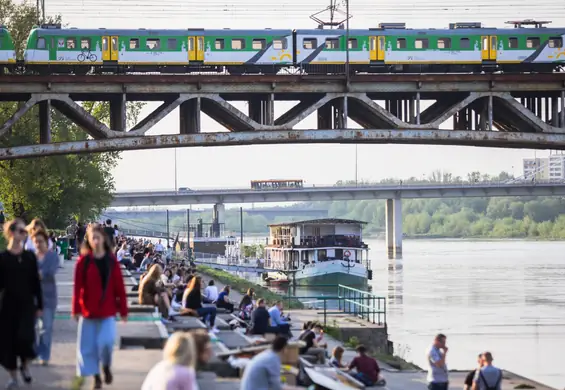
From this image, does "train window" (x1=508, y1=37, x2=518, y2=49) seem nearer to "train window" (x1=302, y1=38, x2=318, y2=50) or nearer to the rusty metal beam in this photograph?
"train window" (x1=302, y1=38, x2=318, y2=50)

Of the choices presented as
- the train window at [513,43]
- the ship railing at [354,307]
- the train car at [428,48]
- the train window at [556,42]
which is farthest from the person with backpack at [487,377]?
the train window at [556,42]

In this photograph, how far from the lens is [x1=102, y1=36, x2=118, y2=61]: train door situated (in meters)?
51.9

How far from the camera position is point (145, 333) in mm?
17484

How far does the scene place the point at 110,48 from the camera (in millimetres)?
52188

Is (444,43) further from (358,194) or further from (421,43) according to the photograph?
(358,194)

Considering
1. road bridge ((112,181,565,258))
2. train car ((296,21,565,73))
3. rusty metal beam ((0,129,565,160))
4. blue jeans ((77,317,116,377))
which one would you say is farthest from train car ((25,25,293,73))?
road bridge ((112,181,565,258))

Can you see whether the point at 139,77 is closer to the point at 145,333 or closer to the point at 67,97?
the point at 67,97

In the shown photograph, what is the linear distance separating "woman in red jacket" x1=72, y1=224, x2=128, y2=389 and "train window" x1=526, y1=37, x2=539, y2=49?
43.8 meters

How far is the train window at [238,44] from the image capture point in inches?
2043

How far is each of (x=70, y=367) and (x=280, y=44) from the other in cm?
3929

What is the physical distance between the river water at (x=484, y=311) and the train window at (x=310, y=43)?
1246cm

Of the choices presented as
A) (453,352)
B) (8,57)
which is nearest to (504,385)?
(453,352)

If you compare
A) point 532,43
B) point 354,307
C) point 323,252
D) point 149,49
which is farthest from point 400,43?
point 323,252

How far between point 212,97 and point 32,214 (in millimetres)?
19281
